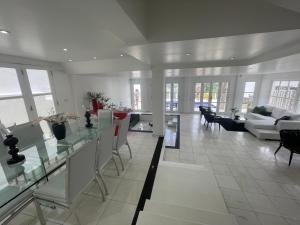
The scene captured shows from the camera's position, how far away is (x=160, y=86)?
3.90 metres

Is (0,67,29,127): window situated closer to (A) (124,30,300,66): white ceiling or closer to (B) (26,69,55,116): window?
(B) (26,69,55,116): window

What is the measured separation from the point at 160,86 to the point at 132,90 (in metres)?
5.67

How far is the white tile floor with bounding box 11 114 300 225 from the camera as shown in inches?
65.3

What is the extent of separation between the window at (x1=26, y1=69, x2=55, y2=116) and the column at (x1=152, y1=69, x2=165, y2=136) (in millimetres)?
3165

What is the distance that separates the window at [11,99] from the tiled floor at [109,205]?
7.63 ft

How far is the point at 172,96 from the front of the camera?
8586 mm

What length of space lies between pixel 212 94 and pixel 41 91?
8.21m

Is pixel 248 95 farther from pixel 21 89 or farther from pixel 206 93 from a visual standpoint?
pixel 21 89

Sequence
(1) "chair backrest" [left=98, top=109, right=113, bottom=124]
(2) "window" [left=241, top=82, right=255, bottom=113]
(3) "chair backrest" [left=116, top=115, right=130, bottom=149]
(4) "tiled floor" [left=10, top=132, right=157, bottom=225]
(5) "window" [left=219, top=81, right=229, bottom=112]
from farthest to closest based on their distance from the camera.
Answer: (5) "window" [left=219, top=81, right=229, bottom=112] → (2) "window" [left=241, top=82, right=255, bottom=113] → (1) "chair backrest" [left=98, top=109, right=113, bottom=124] → (3) "chair backrest" [left=116, top=115, right=130, bottom=149] → (4) "tiled floor" [left=10, top=132, right=157, bottom=225]

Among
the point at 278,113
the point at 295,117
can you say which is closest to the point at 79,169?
the point at 295,117

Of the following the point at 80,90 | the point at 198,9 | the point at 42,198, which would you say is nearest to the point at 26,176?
the point at 42,198

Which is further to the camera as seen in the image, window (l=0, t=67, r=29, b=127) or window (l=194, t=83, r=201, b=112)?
window (l=194, t=83, r=201, b=112)

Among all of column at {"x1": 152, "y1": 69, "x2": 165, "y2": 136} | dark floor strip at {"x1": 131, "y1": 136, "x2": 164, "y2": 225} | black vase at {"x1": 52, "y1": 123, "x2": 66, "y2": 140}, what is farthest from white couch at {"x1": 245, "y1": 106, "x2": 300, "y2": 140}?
black vase at {"x1": 52, "y1": 123, "x2": 66, "y2": 140}

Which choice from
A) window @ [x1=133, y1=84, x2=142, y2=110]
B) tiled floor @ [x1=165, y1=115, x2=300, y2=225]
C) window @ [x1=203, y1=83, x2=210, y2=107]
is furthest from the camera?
window @ [x1=133, y1=84, x2=142, y2=110]
